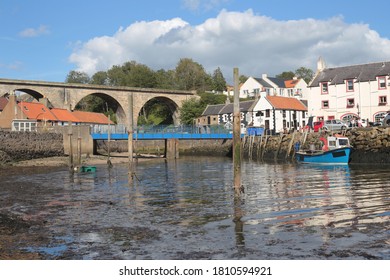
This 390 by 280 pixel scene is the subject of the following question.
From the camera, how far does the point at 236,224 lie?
12.6m

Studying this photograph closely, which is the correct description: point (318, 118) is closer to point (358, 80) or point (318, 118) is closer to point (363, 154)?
point (358, 80)

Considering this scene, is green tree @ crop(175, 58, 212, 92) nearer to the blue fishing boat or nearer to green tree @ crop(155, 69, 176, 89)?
green tree @ crop(155, 69, 176, 89)

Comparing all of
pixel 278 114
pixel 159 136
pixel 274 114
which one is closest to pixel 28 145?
pixel 159 136

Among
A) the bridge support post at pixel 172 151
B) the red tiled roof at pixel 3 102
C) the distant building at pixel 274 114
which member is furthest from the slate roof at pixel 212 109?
the red tiled roof at pixel 3 102

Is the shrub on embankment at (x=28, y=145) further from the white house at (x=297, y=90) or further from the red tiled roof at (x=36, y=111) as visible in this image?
the white house at (x=297, y=90)

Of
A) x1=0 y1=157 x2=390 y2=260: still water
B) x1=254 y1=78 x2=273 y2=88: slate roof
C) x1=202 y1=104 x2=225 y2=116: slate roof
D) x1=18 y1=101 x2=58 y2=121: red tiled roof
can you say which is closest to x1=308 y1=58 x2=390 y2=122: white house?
x1=202 y1=104 x2=225 y2=116: slate roof

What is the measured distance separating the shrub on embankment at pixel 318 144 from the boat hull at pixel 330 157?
169 centimetres

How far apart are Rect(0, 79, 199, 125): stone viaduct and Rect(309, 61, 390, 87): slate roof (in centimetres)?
2431

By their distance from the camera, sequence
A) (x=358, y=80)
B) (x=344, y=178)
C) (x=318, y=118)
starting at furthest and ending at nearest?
(x=318, y=118) < (x=358, y=80) < (x=344, y=178)

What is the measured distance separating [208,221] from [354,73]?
1774 inches

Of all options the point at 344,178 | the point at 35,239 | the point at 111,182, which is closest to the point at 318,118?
the point at 344,178

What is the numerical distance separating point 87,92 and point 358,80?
4003 cm

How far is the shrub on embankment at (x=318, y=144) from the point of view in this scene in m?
34.8

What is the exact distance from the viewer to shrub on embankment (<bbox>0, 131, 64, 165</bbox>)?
4391 cm
